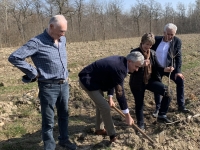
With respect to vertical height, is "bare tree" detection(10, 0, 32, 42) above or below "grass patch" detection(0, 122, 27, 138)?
above

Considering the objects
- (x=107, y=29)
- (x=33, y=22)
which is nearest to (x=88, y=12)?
(x=107, y=29)

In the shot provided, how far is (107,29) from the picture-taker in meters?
35.0

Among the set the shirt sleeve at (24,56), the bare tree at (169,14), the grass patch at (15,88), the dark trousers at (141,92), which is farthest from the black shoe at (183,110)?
the bare tree at (169,14)

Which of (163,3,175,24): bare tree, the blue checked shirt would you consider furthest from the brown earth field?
(163,3,175,24): bare tree

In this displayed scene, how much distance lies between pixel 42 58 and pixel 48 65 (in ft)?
0.42

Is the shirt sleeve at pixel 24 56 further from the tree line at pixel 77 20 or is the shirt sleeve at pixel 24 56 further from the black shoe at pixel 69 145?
the tree line at pixel 77 20

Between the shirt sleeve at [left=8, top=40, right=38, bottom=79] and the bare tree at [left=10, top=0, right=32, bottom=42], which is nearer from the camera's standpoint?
the shirt sleeve at [left=8, top=40, right=38, bottom=79]

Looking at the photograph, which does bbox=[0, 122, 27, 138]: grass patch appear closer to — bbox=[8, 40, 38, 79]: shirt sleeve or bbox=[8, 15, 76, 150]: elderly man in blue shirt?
bbox=[8, 15, 76, 150]: elderly man in blue shirt

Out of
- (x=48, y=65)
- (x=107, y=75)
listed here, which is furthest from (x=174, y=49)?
(x=48, y=65)

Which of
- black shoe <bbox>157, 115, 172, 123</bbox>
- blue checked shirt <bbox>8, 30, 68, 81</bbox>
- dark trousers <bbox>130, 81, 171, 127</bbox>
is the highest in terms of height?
blue checked shirt <bbox>8, 30, 68, 81</bbox>

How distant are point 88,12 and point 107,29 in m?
3.45

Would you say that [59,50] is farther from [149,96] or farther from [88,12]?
[88,12]

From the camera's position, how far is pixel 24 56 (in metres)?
3.34

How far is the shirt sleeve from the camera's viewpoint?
130 inches
